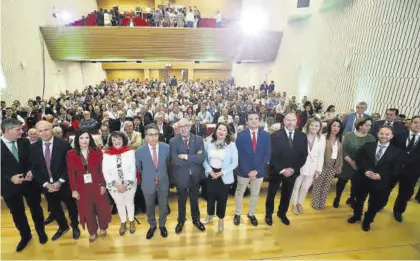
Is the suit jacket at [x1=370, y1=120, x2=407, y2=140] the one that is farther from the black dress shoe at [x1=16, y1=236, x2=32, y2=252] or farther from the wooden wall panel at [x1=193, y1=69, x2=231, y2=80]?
the wooden wall panel at [x1=193, y1=69, x2=231, y2=80]

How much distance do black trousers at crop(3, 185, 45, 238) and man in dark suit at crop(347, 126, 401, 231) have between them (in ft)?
12.8

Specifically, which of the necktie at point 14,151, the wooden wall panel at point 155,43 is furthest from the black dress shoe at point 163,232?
the wooden wall panel at point 155,43

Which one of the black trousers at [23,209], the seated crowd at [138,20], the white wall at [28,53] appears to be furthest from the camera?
the seated crowd at [138,20]

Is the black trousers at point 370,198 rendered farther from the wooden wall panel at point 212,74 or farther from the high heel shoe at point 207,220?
the wooden wall panel at point 212,74

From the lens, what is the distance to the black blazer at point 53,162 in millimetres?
2434

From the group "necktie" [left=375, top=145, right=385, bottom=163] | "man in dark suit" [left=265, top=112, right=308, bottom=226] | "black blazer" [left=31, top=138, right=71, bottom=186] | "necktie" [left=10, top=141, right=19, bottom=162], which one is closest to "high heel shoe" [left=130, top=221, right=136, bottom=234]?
Result: "black blazer" [left=31, top=138, right=71, bottom=186]

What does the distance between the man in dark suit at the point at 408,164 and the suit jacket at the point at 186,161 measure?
8.70 feet

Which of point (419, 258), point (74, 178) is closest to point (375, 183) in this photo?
point (419, 258)

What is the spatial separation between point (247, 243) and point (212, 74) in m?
20.2

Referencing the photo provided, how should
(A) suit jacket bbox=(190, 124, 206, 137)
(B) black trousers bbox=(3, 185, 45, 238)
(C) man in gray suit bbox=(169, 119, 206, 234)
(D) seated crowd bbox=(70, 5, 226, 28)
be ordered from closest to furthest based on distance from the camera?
(B) black trousers bbox=(3, 185, 45, 238) < (C) man in gray suit bbox=(169, 119, 206, 234) < (A) suit jacket bbox=(190, 124, 206, 137) < (D) seated crowd bbox=(70, 5, 226, 28)

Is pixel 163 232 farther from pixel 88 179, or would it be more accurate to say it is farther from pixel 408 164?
pixel 408 164

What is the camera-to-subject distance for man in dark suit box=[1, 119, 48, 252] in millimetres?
2338

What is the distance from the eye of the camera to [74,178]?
2479mm

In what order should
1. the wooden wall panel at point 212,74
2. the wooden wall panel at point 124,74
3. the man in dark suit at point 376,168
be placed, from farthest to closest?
1. the wooden wall panel at point 212,74
2. the wooden wall panel at point 124,74
3. the man in dark suit at point 376,168
